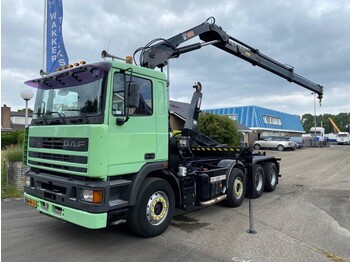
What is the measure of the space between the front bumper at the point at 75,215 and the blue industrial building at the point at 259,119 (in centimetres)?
3201

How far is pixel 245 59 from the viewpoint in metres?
9.91

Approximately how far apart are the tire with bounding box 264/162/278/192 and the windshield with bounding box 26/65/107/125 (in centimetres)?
677

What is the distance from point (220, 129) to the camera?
66.4 ft

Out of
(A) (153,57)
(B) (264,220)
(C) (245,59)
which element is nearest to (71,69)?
(A) (153,57)

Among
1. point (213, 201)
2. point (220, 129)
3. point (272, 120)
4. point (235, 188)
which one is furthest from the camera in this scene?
point (272, 120)

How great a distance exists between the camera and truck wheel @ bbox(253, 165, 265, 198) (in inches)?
355

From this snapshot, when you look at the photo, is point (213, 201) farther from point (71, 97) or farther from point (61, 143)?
point (71, 97)

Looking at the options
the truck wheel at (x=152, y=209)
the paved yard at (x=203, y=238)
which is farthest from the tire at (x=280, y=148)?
the truck wheel at (x=152, y=209)

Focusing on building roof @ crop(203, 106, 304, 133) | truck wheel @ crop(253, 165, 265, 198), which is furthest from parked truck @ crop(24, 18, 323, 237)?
building roof @ crop(203, 106, 304, 133)

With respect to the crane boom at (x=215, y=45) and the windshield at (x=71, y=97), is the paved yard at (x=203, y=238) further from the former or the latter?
the crane boom at (x=215, y=45)

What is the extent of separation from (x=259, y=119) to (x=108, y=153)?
123 ft

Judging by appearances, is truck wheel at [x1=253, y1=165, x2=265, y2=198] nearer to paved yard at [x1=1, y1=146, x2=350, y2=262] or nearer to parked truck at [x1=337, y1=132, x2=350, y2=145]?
paved yard at [x1=1, y1=146, x2=350, y2=262]

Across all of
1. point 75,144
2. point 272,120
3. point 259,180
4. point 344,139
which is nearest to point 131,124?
point 75,144

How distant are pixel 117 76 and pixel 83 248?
9.38 feet
